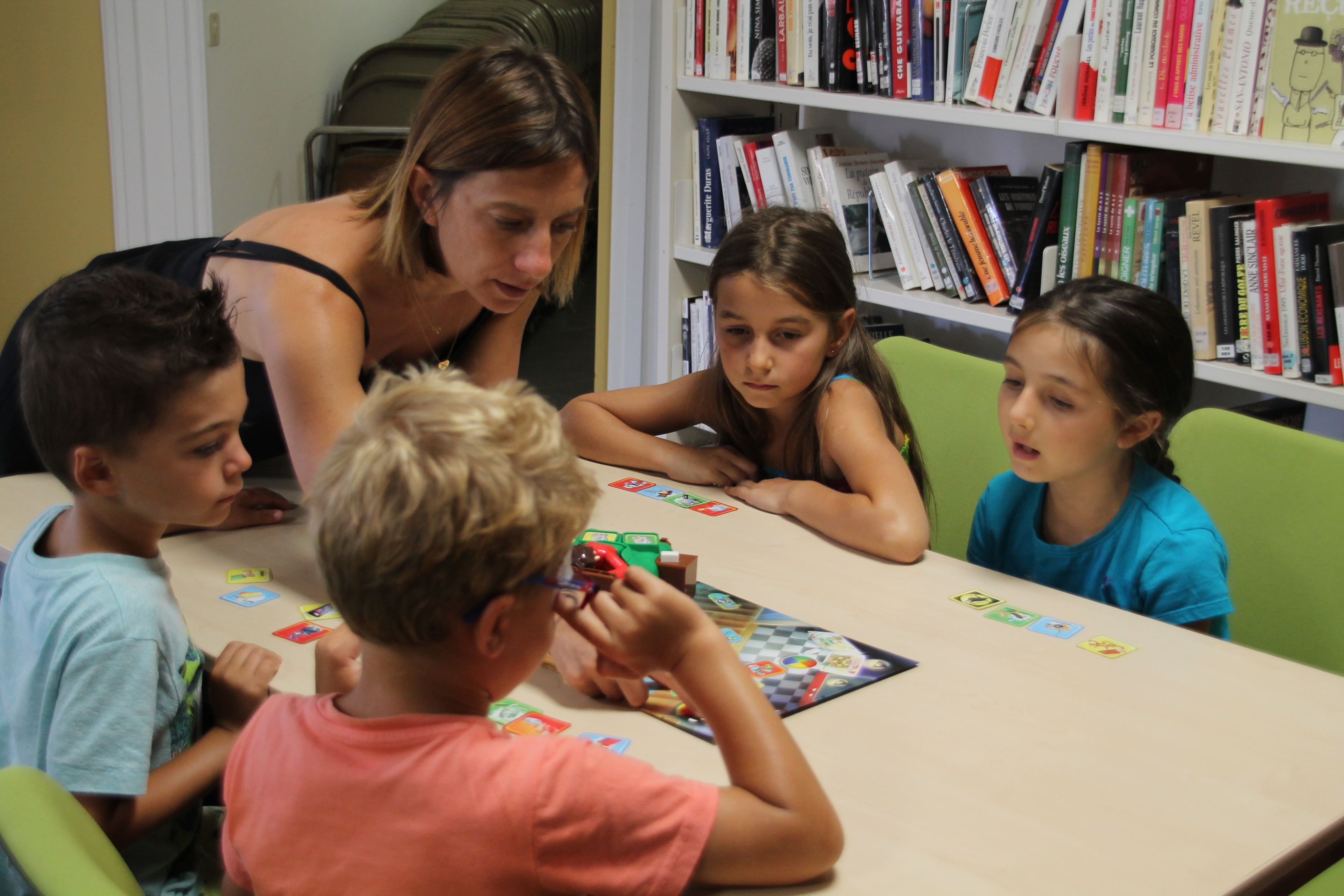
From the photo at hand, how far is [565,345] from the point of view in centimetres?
529

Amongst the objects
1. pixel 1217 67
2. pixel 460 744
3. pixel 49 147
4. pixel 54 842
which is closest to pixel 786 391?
pixel 1217 67

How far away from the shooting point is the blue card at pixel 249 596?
1327 millimetres

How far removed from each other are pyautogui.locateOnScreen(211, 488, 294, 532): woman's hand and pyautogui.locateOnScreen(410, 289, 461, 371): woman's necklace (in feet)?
0.95

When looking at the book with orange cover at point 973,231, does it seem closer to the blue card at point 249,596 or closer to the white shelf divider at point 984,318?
the white shelf divider at point 984,318

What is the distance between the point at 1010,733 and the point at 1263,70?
57.0 inches

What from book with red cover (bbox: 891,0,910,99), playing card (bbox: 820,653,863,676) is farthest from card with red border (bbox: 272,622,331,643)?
book with red cover (bbox: 891,0,910,99)

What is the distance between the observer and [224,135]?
14.2ft

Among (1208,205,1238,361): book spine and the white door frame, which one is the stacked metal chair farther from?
(1208,205,1238,361): book spine

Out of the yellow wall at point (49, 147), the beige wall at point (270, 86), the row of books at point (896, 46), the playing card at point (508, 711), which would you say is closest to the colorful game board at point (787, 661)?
the playing card at point (508, 711)

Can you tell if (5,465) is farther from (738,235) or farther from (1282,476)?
(1282,476)

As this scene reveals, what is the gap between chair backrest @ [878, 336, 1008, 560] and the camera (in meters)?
1.89

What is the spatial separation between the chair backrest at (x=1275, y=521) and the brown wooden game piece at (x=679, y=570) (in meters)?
0.73

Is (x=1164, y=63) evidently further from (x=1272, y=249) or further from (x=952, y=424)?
(x=952, y=424)

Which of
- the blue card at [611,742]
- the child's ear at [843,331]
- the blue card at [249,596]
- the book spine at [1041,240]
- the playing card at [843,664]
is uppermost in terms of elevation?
the book spine at [1041,240]
